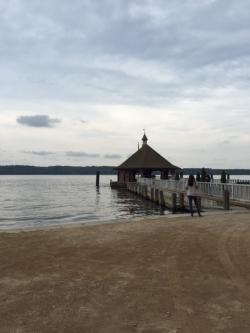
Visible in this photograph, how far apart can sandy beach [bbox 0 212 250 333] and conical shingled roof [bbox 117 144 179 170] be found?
49.0m

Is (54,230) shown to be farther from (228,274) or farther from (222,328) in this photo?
(222,328)

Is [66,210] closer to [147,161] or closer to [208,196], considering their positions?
[208,196]

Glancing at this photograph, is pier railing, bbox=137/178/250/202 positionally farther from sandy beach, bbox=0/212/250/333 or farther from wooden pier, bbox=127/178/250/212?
sandy beach, bbox=0/212/250/333

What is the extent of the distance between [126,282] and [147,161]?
179 feet

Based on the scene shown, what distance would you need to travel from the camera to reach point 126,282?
6.89 m

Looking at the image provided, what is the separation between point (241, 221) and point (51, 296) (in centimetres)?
930

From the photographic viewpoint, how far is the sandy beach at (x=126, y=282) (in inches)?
208

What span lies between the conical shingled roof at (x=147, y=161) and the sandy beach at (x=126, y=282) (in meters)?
49.0

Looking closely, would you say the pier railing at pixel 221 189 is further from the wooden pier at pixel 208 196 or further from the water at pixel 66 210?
the water at pixel 66 210

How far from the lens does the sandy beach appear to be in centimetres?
527

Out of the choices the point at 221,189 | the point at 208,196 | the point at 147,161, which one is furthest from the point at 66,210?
the point at 147,161

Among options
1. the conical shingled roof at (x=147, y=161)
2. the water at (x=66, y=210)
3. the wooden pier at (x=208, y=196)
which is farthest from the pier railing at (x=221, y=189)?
the conical shingled roof at (x=147, y=161)

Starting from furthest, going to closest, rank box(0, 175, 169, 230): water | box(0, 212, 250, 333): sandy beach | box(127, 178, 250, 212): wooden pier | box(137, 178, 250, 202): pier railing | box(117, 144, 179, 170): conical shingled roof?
box(117, 144, 179, 170): conical shingled roof, box(0, 175, 169, 230): water, box(137, 178, 250, 202): pier railing, box(127, 178, 250, 212): wooden pier, box(0, 212, 250, 333): sandy beach

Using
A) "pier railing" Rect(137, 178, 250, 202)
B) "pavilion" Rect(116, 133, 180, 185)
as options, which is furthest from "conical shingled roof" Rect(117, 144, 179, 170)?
"pier railing" Rect(137, 178, 250, 202)
